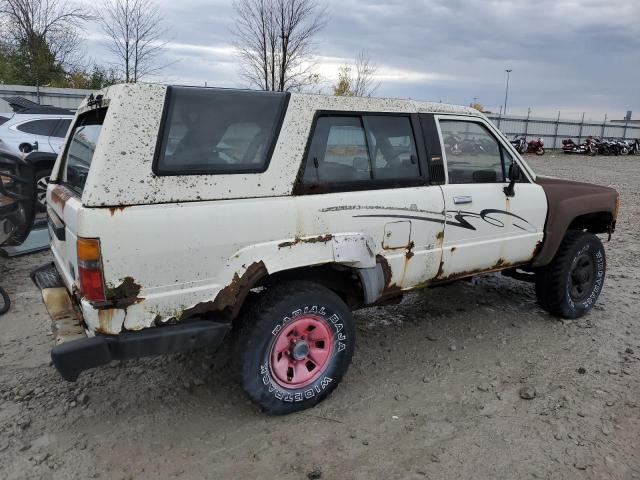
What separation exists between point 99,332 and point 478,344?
2.91m

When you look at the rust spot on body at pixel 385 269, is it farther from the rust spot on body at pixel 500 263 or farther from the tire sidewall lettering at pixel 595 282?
the tire sidewall lettering at pixel 595 282

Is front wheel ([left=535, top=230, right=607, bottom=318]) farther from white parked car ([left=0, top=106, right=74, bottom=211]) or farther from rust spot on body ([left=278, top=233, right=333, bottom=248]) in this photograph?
white parked car ([left=0, top=106, right=74, bottom=211])

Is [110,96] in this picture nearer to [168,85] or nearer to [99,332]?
[168,85]

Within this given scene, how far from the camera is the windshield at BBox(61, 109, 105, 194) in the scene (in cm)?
285

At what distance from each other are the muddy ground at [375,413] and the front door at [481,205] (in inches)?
29.8

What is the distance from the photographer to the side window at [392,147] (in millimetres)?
3242

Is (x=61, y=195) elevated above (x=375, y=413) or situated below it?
above

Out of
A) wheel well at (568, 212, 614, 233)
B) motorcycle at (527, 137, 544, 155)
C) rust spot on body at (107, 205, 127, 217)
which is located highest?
motorcycle at (527, 137, 544, 155)

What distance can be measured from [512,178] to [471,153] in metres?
0.37

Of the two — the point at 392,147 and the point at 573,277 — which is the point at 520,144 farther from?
the point at 392,147

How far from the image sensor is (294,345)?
9.87 ft

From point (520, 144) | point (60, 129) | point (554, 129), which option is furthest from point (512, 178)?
point (554, 129)

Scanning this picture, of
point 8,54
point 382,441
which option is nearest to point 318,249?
point 382,441

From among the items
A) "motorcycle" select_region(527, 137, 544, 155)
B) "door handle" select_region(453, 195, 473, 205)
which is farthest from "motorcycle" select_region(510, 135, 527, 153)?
"door handle" select_region(453, 195, 473, 205)
